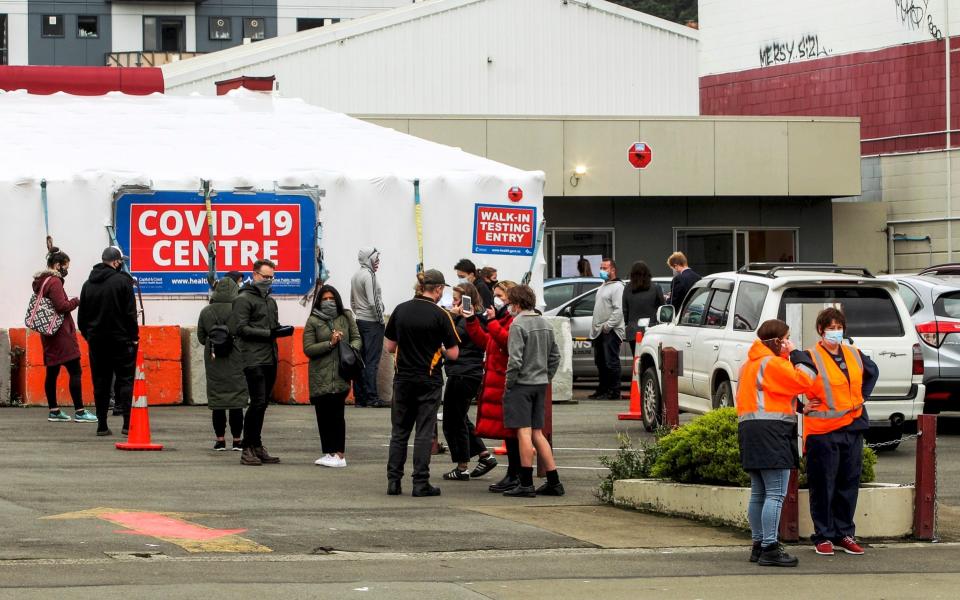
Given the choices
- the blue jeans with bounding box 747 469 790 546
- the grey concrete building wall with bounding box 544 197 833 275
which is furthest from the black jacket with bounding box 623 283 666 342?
the grey concrete building wall with bounding box 544 197 833 275

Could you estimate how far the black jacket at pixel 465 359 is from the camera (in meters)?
13.9

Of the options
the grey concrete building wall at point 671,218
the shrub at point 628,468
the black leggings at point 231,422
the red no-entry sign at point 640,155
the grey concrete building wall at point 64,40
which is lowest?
the shrub at point 628,468

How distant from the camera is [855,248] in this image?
3438 cm

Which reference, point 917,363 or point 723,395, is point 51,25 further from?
point 917,363

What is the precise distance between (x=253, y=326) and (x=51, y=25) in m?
52.9

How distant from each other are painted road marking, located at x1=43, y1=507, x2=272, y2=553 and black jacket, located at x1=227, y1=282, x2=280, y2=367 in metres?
3.03

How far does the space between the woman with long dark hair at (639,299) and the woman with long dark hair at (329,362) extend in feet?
23.1

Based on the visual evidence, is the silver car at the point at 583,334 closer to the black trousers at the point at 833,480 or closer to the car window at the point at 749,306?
the car window at the point at 749,306

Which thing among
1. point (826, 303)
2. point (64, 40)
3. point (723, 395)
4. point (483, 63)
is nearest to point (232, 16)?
point (64, 40)

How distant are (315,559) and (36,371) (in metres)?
10.4

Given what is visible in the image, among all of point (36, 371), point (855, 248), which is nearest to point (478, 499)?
point (36, 371)

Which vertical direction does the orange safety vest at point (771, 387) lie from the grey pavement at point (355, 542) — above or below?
above

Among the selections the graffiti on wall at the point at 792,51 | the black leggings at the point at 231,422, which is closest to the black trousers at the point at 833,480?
the black leggings at the point at 231,422

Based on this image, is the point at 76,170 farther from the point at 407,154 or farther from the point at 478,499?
the point at 478,499
